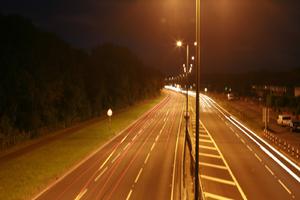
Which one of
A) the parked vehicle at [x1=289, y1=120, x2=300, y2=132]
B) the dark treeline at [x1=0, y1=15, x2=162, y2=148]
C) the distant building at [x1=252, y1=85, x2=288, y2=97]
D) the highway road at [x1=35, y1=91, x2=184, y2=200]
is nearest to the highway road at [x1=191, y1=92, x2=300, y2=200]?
the highway road at [x1=35, y1=91, x2=184, y2=200]

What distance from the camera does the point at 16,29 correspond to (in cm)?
5438

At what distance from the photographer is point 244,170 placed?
102 ft

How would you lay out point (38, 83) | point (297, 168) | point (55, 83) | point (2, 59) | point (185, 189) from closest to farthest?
1. point (185, 189)
2. point (297, 168)
3. point (2, 59)
4. point (38, 83)
5. point (55, 83)

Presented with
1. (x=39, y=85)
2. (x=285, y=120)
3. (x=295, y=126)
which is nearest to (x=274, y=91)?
(x=285, y=120)

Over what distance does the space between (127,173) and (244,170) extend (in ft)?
28.0

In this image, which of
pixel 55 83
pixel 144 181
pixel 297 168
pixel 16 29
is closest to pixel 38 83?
pixel 55 83

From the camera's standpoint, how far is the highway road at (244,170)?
982 inches

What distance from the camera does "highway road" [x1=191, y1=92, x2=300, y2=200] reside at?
982 inches

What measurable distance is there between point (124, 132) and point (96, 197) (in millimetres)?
30547

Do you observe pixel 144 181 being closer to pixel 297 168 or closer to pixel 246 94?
pixel 297 168

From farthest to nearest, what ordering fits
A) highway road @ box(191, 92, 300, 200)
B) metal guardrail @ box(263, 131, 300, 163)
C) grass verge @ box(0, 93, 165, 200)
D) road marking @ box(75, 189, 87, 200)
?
metal guardrail @ box(263, 131, 300, 163), grass verge @ box(0, 93, 165, 200), highway road @ box(191, 92, 300, 200), road marking @ box(75, 189, 87, 200)

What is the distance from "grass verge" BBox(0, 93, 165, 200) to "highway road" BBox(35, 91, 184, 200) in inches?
33.7

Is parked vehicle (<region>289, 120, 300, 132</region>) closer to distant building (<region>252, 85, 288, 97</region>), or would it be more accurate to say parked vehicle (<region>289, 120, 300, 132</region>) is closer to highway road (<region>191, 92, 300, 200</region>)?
highway road (<region>191, 92, 300, 200</region>)

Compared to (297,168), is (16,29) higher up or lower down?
higher up
